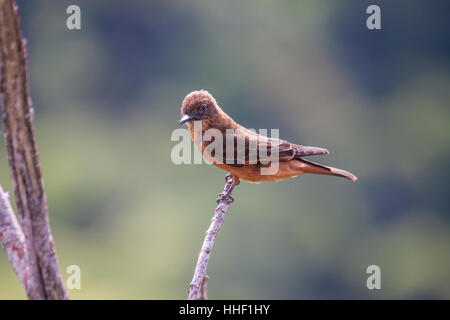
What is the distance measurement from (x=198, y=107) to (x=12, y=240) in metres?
2.95

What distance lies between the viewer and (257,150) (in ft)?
18.3

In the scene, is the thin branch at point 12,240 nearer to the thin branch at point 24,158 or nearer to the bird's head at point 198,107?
the thin branch at point 24,158

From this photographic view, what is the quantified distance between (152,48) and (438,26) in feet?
34.2

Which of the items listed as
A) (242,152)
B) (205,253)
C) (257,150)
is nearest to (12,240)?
(205,253)

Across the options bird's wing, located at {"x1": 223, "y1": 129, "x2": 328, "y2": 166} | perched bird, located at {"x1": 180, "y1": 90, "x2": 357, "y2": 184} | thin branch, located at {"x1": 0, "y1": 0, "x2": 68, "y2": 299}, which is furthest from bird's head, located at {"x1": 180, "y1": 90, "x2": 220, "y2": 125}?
thin branch, located at {"x1": 0, "y1": 0, "x2": 68, "y2": 299}

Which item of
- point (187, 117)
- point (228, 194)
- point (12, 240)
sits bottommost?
point (228, 194)

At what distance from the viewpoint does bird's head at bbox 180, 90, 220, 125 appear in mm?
5473

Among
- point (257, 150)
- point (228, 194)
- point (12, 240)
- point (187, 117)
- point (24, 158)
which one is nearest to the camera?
point (24, 158)

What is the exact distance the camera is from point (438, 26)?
66.9ft

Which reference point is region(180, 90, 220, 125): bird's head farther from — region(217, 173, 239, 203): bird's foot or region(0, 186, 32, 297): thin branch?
region(0, 186, 32, 297): thin branch

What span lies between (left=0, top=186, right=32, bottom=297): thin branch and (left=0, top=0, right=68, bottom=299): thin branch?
7.2 inches

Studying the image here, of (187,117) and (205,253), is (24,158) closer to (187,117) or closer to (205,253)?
(205,253)
